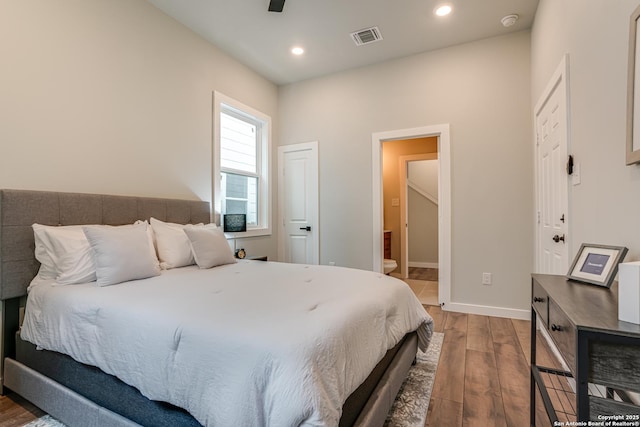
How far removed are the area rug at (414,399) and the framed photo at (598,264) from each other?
1037 millimetres

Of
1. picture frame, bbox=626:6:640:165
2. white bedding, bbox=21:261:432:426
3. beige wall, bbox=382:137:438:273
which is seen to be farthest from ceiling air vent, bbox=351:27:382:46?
white bedding, bbox=21:261:432:426

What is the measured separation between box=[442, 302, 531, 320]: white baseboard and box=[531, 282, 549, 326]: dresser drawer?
2.09 metres

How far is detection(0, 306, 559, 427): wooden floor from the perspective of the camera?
1643mm

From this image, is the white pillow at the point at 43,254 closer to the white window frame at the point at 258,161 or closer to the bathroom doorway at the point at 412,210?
the white window frame at the point at 258,161

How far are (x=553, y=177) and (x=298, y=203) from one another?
9.77 feet

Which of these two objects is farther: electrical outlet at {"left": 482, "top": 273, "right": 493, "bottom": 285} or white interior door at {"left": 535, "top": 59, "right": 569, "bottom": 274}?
electrical outlet at {"left": 482, "top": 273, "right": 493, "bottom": 285}

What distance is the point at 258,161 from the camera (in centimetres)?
434

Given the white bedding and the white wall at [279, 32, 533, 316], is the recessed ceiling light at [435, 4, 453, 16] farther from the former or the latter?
the white bedding

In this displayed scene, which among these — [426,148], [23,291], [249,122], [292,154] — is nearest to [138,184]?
[23,291]

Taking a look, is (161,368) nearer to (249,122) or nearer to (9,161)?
(9,161)

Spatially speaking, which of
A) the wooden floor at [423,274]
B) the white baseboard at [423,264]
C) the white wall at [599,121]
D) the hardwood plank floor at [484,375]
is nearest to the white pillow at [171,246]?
the hardwood plank floor at [484,375]

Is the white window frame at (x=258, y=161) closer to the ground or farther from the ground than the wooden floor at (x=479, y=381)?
farther from the ground

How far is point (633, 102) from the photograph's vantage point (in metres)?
1.18

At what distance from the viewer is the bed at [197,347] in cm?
99
